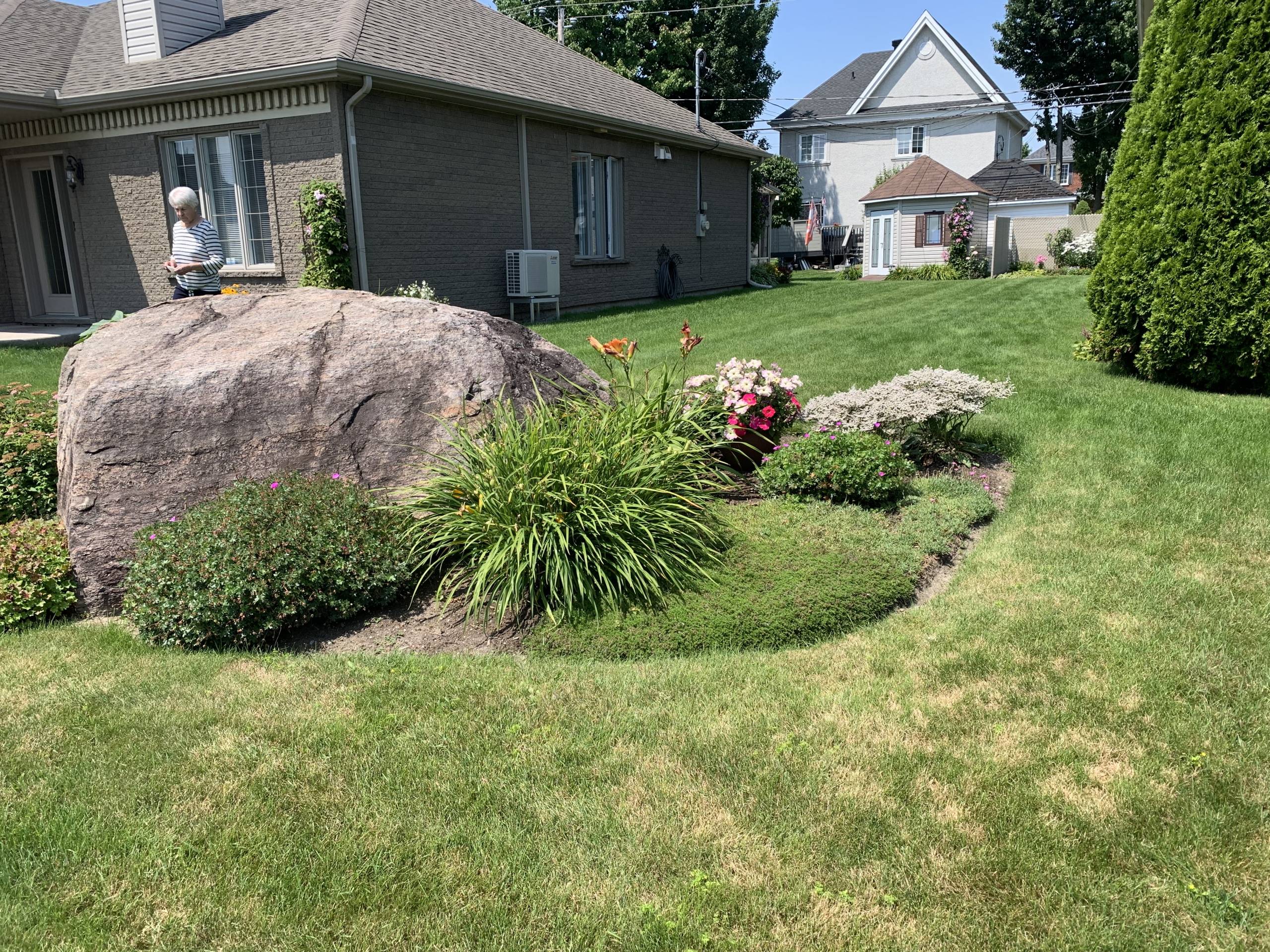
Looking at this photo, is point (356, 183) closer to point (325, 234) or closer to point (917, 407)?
point (325, 234)

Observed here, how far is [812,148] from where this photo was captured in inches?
1538

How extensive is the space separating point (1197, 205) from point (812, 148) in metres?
33.5

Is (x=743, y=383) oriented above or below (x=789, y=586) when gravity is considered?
above

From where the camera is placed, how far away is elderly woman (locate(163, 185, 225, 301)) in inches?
291

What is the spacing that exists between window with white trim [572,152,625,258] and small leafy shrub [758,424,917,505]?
469 inches

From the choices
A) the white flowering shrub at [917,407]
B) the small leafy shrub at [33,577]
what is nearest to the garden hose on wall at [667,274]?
the white flowering shrub at [917,407]

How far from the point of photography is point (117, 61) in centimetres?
1391

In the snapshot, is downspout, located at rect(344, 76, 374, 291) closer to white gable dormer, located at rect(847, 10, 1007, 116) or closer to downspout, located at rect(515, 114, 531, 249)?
downspout, located at rect(515, 114, 531, 249)

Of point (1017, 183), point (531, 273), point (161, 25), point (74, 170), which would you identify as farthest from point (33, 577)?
point (1017, 183)

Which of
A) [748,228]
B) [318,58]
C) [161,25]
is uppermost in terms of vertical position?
[161,25]

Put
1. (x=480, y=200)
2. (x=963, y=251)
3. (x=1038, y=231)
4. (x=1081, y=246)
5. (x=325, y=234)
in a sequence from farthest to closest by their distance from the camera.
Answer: (x=1038, y=231)
(x=963, y=251)
(x=1081, y=246)
(x=480, y=200)
(x=325, y=234)

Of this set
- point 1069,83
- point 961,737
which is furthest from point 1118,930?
point 1069,83

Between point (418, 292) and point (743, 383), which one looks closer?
point (743, 383)

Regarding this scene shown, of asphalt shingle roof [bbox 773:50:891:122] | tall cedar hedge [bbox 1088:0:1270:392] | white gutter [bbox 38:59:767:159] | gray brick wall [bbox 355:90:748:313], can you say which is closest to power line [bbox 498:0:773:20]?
asphalt shingle roof [bbox 773:50:891:122]
